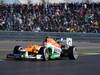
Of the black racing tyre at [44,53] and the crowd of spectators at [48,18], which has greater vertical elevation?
the crowd of spectators at [48,18]

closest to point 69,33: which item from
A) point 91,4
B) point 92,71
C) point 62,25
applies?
point 62,25

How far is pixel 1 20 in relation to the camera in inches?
1153

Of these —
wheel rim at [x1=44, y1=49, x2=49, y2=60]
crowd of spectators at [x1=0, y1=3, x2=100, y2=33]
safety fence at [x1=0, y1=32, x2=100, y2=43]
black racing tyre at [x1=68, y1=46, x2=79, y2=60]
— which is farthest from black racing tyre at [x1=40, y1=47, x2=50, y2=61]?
crowd of spectators at [x1=0, y1=3, x2=100, y2=33]

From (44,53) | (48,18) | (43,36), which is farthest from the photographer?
(48,18)

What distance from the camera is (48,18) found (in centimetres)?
2931

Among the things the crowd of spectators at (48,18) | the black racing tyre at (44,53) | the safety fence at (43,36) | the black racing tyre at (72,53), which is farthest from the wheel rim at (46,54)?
the crowd of spectators at (48,18)

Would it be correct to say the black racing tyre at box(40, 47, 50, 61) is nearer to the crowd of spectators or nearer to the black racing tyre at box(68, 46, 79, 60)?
the black racing tyre at box(68, 46, 79, 60)

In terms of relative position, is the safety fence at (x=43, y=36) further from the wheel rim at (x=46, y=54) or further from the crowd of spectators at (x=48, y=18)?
the wheel rim at (x=46, y=54)

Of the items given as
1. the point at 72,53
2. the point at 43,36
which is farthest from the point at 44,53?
the point at 43,36

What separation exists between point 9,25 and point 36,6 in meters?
2.40

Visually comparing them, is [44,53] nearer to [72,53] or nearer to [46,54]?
[46,54]

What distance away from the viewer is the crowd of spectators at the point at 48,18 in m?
29.1

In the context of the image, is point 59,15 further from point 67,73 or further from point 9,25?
point 67,73

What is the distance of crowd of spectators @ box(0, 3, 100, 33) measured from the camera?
29.1 meters
